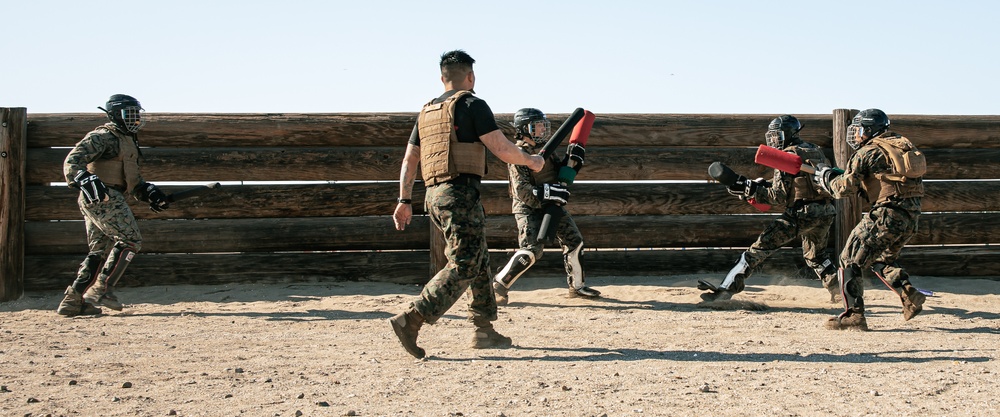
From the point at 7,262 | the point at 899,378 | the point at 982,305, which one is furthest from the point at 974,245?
the point at 7,262

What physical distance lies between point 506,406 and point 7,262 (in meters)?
7.03

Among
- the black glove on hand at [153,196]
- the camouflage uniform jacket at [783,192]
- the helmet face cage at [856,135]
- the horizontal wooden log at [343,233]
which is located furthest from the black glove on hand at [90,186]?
the helmet face cage at [856,135]

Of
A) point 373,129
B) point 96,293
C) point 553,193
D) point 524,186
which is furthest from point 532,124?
point 96,293

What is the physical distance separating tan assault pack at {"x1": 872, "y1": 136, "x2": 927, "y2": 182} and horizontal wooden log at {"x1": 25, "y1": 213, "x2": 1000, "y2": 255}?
340 centimetres

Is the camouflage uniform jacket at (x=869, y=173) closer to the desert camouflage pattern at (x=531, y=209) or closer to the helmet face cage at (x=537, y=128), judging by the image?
the desert camouflage pattern at (x=531, y=209)

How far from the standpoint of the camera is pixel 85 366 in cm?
562

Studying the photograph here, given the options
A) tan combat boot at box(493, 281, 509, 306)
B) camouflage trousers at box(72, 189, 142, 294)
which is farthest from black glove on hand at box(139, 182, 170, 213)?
tan combat boot at box(493, 281, 509, 306)

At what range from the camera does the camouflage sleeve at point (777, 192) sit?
25.8 feet

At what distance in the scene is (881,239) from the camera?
6.77 m

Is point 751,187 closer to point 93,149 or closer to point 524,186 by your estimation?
point 524,186

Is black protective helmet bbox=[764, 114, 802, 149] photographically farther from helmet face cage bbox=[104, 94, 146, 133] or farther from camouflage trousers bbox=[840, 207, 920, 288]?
helmet face cage bbox=[104, 94, 146, 133]

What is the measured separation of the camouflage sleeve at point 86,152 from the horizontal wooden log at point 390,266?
204 centimetres

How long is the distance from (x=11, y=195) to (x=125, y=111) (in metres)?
2.18

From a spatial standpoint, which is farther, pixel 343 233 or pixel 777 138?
pixel 343 233
